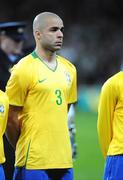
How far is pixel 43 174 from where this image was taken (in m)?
8.03

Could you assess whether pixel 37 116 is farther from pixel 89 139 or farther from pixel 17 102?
pixel 89 139

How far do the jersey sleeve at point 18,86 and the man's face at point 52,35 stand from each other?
1.04ft

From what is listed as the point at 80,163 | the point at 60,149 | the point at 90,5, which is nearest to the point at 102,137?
the point at 60,149

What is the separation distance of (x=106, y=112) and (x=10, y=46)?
9.00 ft

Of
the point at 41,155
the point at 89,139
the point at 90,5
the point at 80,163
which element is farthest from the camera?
the point at 90,5

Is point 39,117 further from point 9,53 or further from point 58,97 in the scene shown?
point 9,53

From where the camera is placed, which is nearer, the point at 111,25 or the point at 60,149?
the point at 60,149

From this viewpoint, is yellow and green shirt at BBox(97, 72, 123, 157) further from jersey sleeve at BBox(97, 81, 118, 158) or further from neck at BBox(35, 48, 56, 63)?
neck at BBox(35, 48, 56, 63)

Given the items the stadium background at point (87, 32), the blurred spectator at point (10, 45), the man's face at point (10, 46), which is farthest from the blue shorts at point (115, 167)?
the stadium background at point (87, 32)

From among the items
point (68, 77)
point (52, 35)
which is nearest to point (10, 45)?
point (68, 77)

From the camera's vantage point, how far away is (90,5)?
3662 centimetres

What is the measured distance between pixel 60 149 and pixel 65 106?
39 centimetres

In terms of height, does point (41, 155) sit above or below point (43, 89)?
below

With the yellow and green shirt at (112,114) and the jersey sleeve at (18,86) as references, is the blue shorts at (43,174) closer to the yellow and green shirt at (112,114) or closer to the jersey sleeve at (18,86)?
the yellow and green shirt at (112,114)
